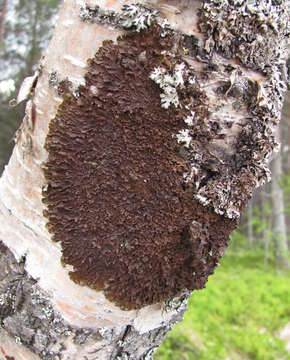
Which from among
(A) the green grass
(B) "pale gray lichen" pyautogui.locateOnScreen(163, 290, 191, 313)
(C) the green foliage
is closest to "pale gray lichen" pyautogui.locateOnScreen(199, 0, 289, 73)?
(B) "pale gray lichen" pyautogui.locateOnScreen(163, 290, 191, 313)

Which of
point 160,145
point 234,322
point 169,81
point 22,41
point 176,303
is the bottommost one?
point 234,322

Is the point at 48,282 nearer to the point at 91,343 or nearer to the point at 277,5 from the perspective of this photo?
the point at 91,343

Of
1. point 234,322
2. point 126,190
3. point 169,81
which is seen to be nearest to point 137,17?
point 169,81

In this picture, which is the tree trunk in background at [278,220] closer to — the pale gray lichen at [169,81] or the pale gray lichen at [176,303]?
the pale gray lichen at [176,303]

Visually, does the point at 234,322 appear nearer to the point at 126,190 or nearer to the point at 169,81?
the point at 126,190

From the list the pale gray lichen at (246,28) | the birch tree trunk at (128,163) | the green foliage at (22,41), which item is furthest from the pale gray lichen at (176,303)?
the green foliage at (22,41)

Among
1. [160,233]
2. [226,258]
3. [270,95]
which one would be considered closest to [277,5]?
[270,95]
